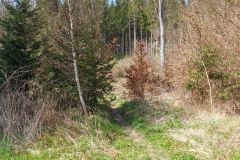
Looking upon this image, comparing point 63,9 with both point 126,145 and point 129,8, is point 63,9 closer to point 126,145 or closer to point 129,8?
point 126,145

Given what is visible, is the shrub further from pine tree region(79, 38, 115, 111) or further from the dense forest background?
pine tree region(79, 38, 115, 111)

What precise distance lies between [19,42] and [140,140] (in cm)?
728

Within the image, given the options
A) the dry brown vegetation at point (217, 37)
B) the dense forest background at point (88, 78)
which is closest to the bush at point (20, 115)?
the dense forest background at point (88, 78)

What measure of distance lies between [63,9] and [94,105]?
4492 millimetres

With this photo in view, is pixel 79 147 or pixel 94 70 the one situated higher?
pixel 94 70

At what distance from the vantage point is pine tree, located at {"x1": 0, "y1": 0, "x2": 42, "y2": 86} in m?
16.2

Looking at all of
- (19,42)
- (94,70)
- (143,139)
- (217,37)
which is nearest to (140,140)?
(143,139)

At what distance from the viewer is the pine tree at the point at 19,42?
1623 centimetres

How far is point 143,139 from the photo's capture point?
42.8 ft

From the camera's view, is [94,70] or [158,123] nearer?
[158,123]

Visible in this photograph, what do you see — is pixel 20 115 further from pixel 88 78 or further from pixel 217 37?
pixel 217 37

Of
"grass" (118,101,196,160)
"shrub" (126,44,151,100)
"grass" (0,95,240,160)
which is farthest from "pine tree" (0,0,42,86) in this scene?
"shrub" (126,44,151,100)

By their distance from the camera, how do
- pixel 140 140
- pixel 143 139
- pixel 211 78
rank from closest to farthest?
pixel 140 140 < pixel 143 139 < pixel 211 78

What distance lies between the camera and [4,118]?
12.4 m
